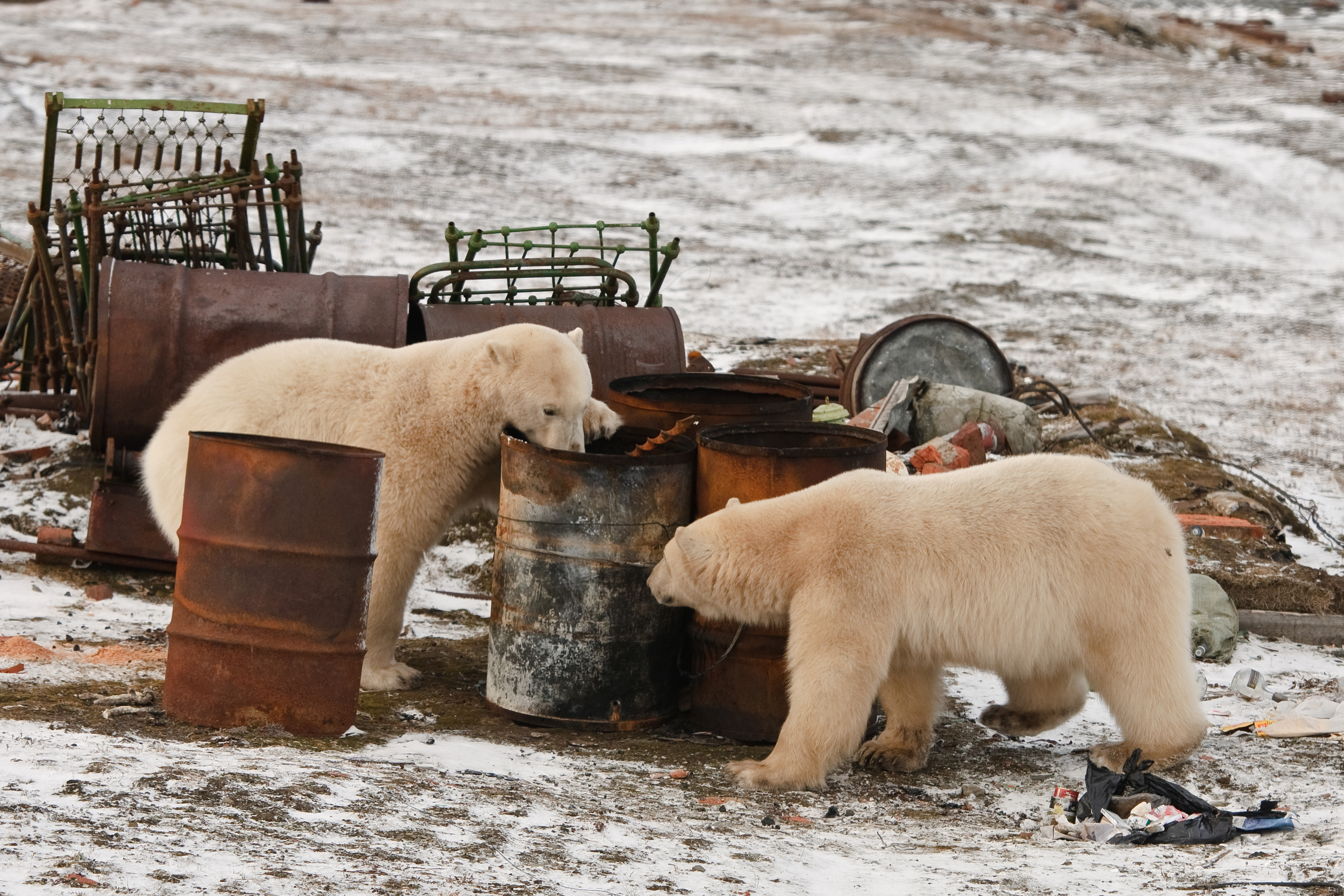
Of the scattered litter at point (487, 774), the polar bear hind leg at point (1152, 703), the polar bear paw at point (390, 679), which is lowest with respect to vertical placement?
the polar bear paw at point (390, 679)

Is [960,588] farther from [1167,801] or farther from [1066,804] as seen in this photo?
[1167,801]

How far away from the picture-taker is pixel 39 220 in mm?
7773

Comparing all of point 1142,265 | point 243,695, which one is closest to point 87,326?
point 243,695

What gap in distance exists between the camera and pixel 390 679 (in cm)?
590

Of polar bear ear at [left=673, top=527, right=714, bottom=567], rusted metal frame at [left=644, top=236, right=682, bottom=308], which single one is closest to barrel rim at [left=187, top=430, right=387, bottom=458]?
polar bear ear at [left=673, top=527, right=714, bottom=567]

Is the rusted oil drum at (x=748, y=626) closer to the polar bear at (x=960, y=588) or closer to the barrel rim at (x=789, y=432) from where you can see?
the barrel rim at (x=789, y=432)

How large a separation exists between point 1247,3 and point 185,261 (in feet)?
139

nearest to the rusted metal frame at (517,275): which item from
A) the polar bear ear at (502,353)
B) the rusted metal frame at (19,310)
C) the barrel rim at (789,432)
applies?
the polar bear ear at (502,353)

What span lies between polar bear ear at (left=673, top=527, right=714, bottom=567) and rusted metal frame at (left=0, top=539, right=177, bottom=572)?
3615 mm

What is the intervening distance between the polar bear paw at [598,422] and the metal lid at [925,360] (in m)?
3.05

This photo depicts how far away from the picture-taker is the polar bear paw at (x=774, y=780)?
4793mm

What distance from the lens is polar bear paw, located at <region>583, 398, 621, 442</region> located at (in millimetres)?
6105

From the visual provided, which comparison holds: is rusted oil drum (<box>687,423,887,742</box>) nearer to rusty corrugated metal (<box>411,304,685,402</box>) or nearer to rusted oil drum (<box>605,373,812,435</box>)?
rusted oil drum (<box>605,373,812,435</box>)

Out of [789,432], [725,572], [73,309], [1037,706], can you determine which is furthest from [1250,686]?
[73,309]
